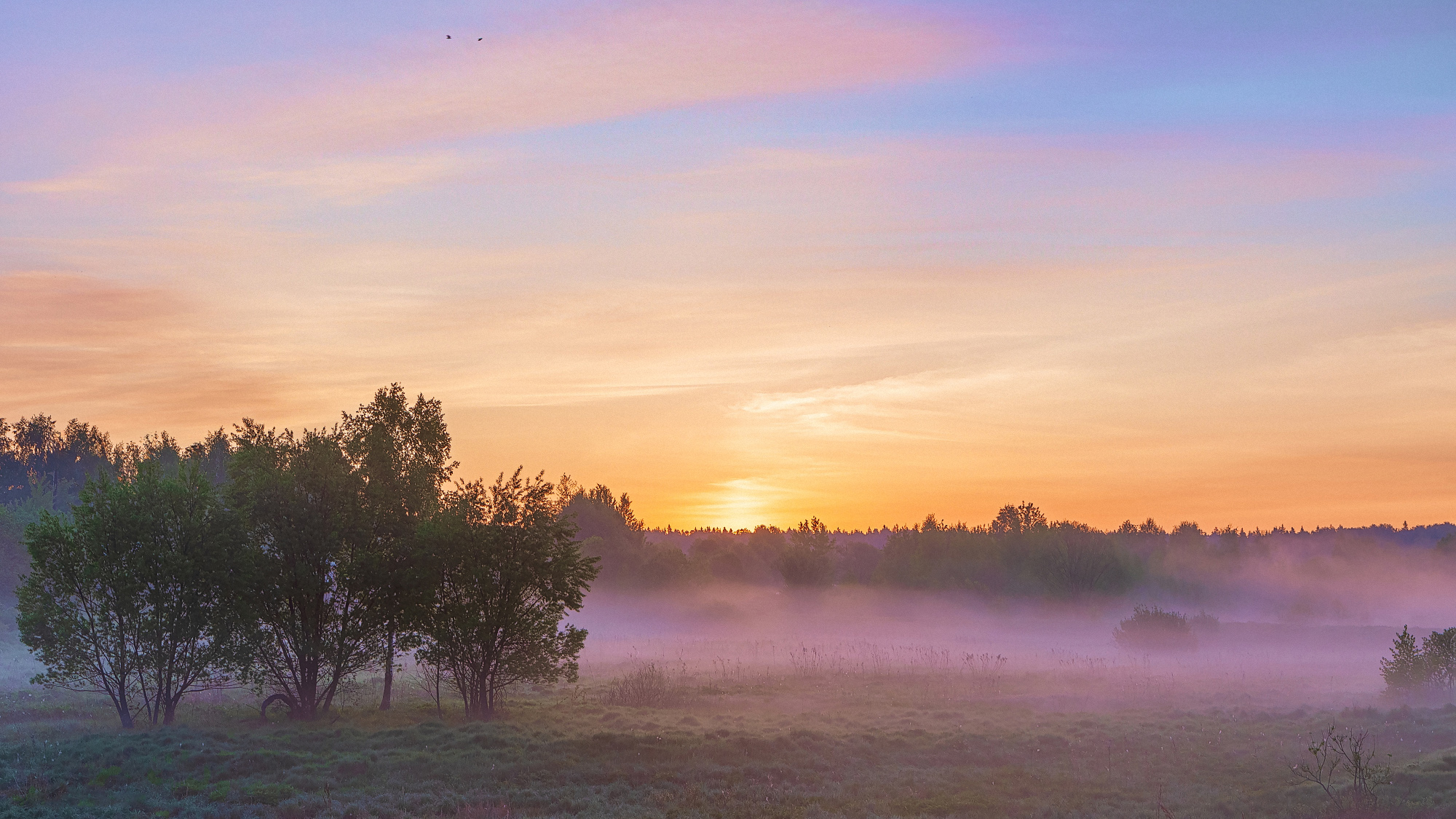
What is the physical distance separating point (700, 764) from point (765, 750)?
2458mm

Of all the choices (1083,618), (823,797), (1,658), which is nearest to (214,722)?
(823,797)

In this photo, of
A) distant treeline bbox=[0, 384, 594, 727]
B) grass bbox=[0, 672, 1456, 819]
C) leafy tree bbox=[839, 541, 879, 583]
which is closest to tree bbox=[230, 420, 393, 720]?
distant treeline bbox=[0, 384, 594, 727]

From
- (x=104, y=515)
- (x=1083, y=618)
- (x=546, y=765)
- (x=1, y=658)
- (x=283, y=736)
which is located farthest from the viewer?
(x=1083, y=618)

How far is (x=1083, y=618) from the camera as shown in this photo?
89750 millimetres

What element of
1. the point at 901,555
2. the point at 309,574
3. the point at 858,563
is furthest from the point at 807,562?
the point at 309,574

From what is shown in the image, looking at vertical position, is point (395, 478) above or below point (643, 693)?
above

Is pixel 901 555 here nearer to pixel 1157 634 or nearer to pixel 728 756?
pixel 1157 634

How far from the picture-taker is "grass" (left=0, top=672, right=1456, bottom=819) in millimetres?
23219

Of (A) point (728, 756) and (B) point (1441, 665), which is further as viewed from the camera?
(B) point (1441, 665)

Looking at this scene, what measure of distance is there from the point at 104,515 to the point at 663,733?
19307mm

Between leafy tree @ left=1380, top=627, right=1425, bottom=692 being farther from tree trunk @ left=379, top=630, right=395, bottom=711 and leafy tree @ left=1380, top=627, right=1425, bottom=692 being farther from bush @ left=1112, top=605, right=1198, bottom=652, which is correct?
tree trunk @ left=379, top=630, right=395, bottom=711

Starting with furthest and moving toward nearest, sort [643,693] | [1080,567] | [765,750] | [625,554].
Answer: [625,554]
[1080,567]
[643,693]
[765,750]

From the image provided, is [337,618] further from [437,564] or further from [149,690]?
[149,690]

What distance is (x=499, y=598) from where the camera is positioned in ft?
112
